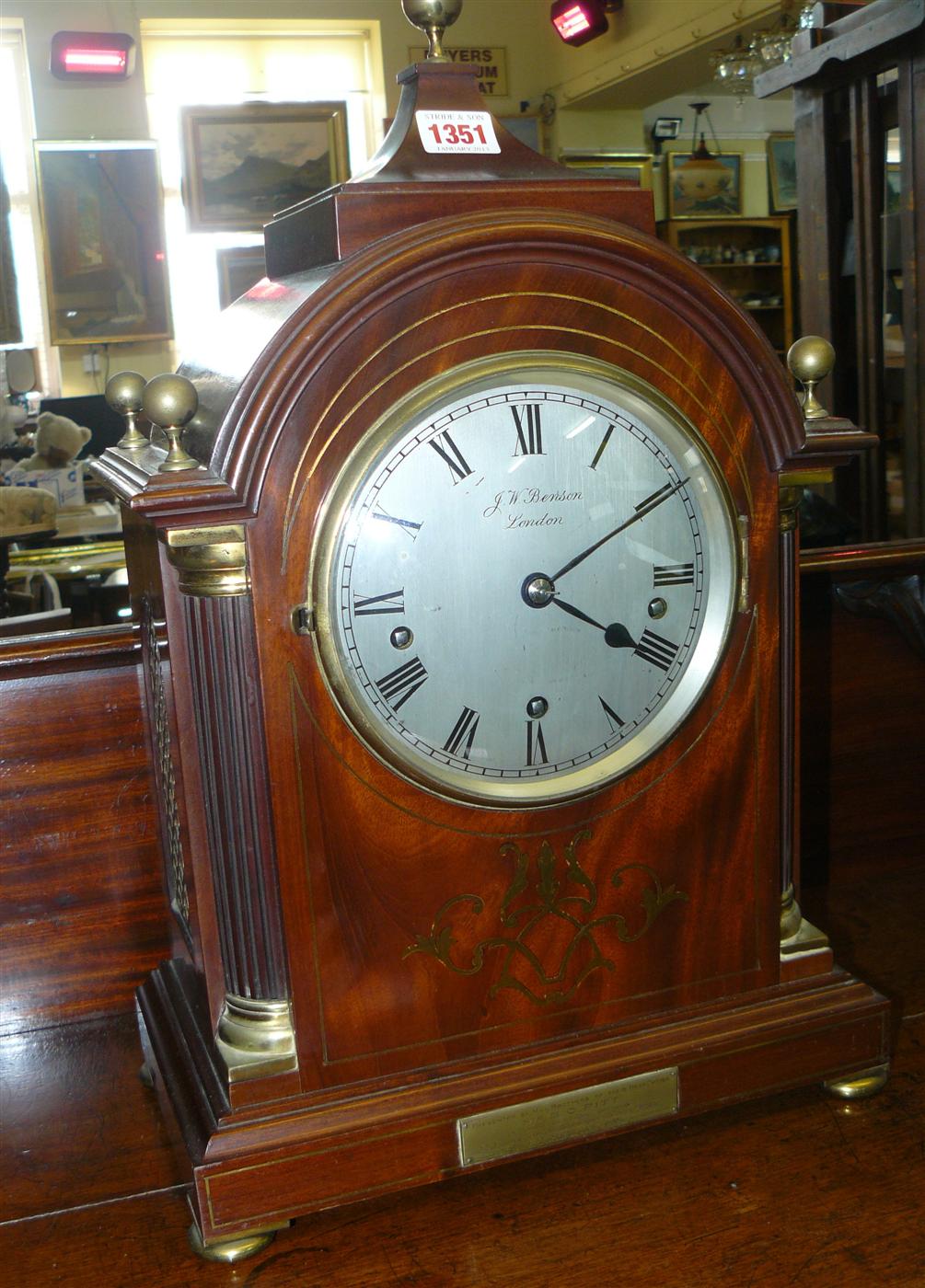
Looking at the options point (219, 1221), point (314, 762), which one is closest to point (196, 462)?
point (314, 762)

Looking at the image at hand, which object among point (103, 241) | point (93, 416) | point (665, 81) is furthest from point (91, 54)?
point (665, 81)

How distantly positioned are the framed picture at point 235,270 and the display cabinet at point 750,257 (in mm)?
2332

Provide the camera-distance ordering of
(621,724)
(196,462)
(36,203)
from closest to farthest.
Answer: (196,462)
(621,724)
(36,203)

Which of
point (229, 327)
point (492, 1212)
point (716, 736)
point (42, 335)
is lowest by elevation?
point (492, 1212)

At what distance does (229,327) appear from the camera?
108 centimetres

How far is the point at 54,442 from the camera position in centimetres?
379

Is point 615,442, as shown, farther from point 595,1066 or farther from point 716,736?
point 595,1066

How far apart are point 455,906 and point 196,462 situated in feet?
1.23

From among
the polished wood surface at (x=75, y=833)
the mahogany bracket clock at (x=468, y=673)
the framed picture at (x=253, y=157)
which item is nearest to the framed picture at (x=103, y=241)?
the framed picture at (x=253, y=157)

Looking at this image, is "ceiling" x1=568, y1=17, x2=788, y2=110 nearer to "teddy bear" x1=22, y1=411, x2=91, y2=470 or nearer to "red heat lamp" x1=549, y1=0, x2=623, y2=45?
"red heat lamp" x1=549, y1=0, x2=623, y2=45

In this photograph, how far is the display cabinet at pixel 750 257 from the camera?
765cm

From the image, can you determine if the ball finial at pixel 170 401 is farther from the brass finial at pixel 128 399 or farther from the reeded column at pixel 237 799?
the brass finial at pixel 128 399

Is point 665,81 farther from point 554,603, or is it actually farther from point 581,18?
point 554,603

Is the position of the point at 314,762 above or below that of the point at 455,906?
above
